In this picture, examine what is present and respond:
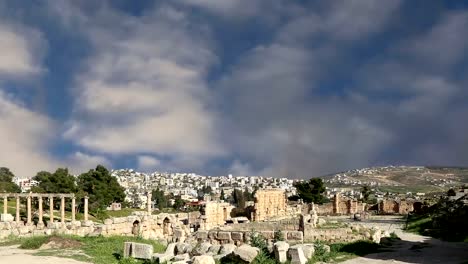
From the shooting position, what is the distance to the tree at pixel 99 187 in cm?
7012

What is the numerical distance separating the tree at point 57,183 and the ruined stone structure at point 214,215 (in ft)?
77.4

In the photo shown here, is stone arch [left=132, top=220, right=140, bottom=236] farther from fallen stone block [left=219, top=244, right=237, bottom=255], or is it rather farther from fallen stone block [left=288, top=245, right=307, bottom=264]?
fallen stone block [left=288, top=245, right=307, bottom=264]

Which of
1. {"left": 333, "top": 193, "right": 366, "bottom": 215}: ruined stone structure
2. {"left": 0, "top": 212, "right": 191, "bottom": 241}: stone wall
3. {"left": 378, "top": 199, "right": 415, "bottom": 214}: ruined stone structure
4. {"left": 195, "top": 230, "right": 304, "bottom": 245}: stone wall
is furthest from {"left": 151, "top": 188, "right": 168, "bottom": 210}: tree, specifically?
{"left": 195, "top": 230, "right": 304, "bottom": 245}: stone wall

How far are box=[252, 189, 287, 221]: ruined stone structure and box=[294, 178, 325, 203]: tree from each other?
2547cm

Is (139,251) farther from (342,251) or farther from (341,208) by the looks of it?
(341,208)

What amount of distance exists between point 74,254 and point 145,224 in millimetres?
20047

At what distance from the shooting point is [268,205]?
55.9 metres

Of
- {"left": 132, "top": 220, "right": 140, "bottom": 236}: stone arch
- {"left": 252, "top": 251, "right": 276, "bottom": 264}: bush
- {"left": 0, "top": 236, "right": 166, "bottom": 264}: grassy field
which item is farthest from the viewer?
{"left": 132, "top": 220, "right": 140, "bottom": 236}: stone arch

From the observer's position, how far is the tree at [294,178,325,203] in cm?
8394

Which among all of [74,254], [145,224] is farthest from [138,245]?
[145,224]

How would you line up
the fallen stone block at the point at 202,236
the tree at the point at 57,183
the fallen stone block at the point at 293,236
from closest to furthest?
the fallen stone block at the point at 293,236 < the fallen stone block at the point at 202,236 < the tree at the point at 57,183

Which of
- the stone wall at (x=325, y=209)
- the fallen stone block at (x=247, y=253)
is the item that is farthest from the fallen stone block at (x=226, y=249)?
the stone wall at (x=325, y=209)

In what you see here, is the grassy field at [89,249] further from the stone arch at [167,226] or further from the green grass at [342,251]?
the stone arch at [167,226]

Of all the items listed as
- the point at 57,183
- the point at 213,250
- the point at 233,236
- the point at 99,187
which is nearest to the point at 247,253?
the point at 213,250
